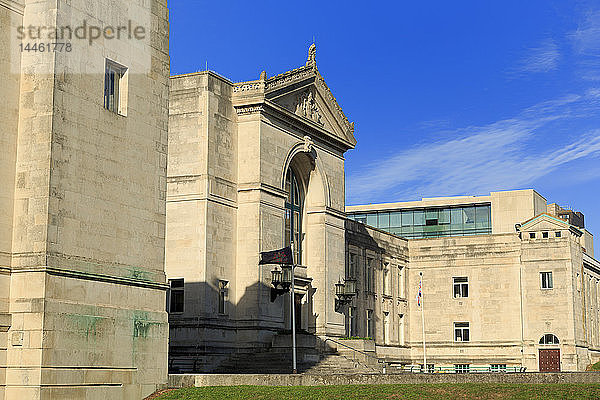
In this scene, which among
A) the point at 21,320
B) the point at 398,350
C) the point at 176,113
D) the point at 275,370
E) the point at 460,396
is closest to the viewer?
the point at 21,320

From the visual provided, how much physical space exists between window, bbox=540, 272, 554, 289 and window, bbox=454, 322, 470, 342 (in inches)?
275

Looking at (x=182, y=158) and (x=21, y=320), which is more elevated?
(x=182, y=158)

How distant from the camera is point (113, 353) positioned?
29516mm

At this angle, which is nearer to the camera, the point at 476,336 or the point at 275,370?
the point at 275,370

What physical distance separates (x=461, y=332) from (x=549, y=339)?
7092 millimetres

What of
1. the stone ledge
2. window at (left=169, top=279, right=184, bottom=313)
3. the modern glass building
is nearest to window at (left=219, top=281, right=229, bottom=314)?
window at (left=169, top=279, right=184, bottom=313)

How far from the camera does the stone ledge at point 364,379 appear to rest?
32.6 meters

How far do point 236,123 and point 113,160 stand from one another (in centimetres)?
1985

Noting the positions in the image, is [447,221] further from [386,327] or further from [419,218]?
[386,327]

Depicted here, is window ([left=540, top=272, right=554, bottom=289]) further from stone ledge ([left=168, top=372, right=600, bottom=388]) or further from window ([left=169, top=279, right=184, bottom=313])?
stone ledge ([left=168, top=372, right=600, bottom=388])

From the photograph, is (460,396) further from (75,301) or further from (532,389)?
(75,301)

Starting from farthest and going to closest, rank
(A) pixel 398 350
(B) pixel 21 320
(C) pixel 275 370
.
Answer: (A) pixel 398 350 < (C) pixel 275 370 < (B) pixel 21 320

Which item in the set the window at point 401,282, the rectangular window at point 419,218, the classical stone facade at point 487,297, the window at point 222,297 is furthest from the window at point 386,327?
the rectangular window at point 419,218

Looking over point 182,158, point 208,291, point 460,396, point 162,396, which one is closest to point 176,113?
point 182,158
